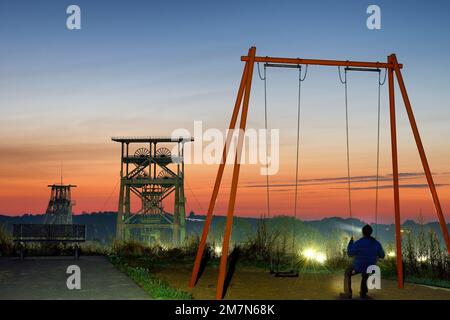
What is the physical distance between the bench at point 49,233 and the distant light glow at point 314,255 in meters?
6.29

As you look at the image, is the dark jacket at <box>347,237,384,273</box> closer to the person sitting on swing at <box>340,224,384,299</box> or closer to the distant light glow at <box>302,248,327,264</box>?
the person sitting on swing at <box>340,224,384,299</box>

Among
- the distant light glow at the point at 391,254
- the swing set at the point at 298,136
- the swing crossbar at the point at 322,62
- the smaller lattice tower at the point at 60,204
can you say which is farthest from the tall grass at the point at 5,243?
the smaller lattice tower at the point at 60,204

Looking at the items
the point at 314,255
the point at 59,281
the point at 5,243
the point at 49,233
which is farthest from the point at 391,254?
the point at 5,243

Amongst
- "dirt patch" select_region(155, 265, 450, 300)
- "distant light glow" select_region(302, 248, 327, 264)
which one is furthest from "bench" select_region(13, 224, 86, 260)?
"distant light glow" select_region(302, 248, 327, 264)

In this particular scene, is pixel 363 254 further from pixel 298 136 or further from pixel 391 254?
pixel 391 254

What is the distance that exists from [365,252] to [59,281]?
5.68 meters

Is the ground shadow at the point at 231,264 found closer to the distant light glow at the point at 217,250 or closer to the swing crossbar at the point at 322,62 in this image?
the distant light glow at the point at 217,250

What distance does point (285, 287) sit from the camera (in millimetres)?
10883

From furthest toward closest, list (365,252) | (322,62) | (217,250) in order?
(217,250), (322,62), (365,252)

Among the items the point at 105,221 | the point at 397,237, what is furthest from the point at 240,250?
the point at 105,221

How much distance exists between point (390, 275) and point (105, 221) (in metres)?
121
